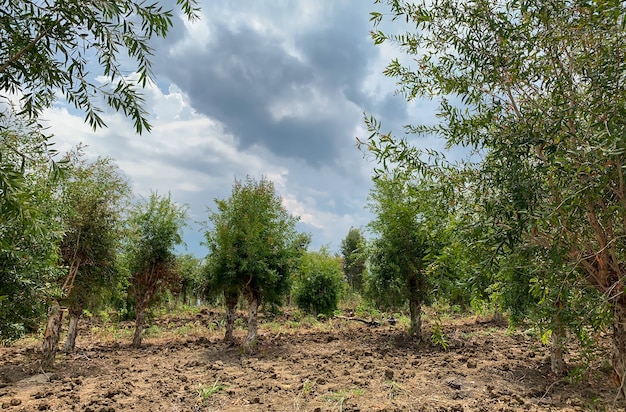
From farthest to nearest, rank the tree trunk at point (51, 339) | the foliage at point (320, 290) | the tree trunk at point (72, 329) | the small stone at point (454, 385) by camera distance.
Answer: the foliage at point (320, 290), the tree trunk at point (72, 329), the tree trunk at point (51, 339), the small stone at point (454, 385)

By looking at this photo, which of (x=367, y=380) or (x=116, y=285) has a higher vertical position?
(x=116, y=285)

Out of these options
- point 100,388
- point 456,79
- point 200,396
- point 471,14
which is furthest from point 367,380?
point 471,14

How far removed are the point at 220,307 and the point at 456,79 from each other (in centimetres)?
2576

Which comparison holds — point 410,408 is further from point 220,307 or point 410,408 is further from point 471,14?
point 220,307

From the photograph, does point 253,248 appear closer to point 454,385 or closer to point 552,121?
point 454,385

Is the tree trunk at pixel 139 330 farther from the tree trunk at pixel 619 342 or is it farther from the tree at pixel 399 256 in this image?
the tree trunk at pixel 619 342

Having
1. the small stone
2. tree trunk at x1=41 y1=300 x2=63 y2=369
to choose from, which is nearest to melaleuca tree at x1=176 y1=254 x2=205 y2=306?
tree trunk at x1=41 y1=300 x2=63 y2=369

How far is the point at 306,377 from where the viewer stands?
8.53m

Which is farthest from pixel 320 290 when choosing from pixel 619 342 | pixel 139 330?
pixel 619 342

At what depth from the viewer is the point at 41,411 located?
648 cm

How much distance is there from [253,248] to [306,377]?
4503 mm

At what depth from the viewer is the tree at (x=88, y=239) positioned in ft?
32.0

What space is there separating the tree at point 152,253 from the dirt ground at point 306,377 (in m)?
1.75

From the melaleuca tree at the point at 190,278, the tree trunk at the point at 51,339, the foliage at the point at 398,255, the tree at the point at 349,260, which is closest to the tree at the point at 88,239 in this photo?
the tree trunk at the point at 51,339
